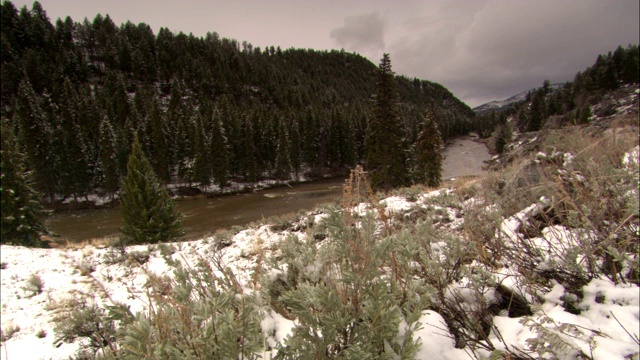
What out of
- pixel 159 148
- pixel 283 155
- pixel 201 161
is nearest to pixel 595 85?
pixel 283 155

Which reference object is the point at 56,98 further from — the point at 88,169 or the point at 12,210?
the point at 12,210

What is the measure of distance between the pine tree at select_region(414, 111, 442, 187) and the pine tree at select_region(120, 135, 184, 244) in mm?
23846

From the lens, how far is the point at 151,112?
46.8m

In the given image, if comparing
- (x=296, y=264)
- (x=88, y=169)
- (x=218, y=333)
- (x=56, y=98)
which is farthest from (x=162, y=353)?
(x=56, y=98)

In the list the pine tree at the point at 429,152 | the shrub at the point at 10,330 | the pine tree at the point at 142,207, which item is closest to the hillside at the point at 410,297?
the shrub at the point at 10,330

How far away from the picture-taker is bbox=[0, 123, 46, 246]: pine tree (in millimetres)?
16683

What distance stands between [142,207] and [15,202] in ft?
26.6

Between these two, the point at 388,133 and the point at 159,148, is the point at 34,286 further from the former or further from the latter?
the point at 159,148

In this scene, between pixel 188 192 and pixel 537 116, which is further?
pixel 537 116

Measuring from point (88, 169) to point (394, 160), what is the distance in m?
45.6

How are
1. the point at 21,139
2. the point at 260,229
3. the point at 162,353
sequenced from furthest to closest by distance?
the point at 21,139
the point at 260,229
the point at 162,353

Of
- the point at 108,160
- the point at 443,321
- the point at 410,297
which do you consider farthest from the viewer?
the point at 108,160

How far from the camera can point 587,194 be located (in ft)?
7.99

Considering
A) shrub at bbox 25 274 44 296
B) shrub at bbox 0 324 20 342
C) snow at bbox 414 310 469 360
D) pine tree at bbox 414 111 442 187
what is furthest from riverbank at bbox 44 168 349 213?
snow at bbox 414 310 469 360
